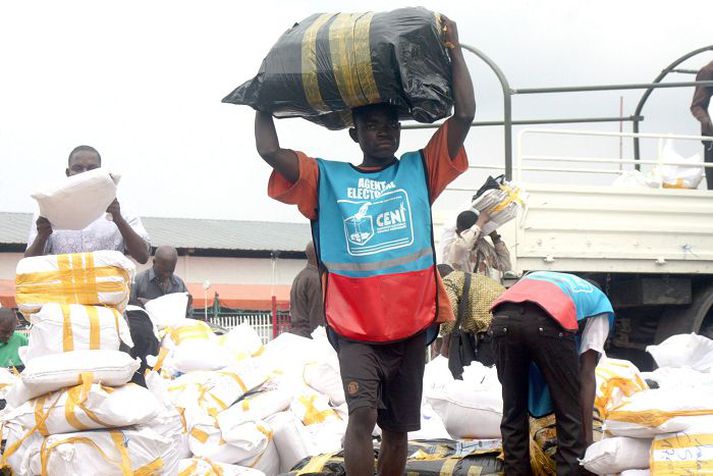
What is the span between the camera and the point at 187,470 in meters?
4.88

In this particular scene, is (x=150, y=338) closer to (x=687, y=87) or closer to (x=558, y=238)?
(x=558, y=238)

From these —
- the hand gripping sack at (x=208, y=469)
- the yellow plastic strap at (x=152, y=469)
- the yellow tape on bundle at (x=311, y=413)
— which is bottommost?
the yellow tape on bundle at (x=311, y=413)

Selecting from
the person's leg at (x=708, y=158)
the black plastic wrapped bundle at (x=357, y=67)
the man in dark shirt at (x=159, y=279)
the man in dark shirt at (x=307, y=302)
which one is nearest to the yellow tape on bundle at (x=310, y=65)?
the black plastic wrapped bundle at (x=357, y=67)

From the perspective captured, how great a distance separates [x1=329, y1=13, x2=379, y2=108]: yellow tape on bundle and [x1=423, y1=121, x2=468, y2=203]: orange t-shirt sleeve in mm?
327

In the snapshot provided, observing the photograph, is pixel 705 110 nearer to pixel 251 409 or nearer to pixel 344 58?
pixel 251 409

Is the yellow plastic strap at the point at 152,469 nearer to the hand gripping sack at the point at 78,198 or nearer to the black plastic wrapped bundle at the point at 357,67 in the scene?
the hand gripping sack at the point at 78,198

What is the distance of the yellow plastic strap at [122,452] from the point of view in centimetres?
433

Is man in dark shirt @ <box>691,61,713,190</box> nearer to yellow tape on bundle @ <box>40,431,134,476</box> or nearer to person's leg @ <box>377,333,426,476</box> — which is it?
person's leg @ <box>377,333,426,476</box>

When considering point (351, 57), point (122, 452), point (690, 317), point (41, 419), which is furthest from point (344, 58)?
point (690, 317)

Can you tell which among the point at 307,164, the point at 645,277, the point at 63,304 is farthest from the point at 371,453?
the point at 645,277

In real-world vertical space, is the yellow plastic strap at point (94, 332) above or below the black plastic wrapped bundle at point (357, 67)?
below

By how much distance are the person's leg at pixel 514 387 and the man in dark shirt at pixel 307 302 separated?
386 cm

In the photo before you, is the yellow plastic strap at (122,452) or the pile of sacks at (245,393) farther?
the pile of sacks at (245,393)

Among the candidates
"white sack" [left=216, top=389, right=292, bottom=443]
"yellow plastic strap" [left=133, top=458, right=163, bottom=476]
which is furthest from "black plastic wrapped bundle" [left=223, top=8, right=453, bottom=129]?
"white sack" [left=216, top=389, right=292, bottom=443]
